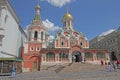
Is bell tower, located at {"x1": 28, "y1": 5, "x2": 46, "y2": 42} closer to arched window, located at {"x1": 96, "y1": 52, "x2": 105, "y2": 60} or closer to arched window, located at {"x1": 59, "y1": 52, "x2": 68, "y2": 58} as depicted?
arched window, located at {"x1": 59, "y1": 52, "x2": 68, "y2": 58}

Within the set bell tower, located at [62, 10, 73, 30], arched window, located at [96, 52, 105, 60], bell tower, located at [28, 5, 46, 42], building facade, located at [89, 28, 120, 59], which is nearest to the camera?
arched window, located at [96, 52, 105, 60]

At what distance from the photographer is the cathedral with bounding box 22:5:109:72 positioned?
4391 cm

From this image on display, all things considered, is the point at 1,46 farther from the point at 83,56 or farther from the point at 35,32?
the point at 35,32

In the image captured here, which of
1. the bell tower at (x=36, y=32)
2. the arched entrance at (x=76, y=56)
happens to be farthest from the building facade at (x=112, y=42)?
the bell tower at (x=36, y=32)

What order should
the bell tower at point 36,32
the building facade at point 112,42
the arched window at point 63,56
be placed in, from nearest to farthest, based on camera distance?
the arched window at point 63,56 < the building facade at point 112,42 < the bell tower at point 36,32

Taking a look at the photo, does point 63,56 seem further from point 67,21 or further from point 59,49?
point 67,21

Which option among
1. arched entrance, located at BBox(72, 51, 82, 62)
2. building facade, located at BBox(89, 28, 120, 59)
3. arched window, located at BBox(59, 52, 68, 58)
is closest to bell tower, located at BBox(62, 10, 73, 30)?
building facade, located at BBox(89, 28, 120, 59)

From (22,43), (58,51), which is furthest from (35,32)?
(58,51)

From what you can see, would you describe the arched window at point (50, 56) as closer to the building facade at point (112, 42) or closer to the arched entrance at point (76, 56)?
the arched entrance at point (76, 56)

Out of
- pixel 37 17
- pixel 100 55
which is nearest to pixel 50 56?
pixel 100 55

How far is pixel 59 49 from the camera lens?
44.3 m

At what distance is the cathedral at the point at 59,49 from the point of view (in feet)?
144

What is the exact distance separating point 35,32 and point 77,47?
55.8 feet

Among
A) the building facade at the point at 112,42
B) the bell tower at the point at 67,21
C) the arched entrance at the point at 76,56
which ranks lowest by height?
the arched entrance at the point at 76,56
